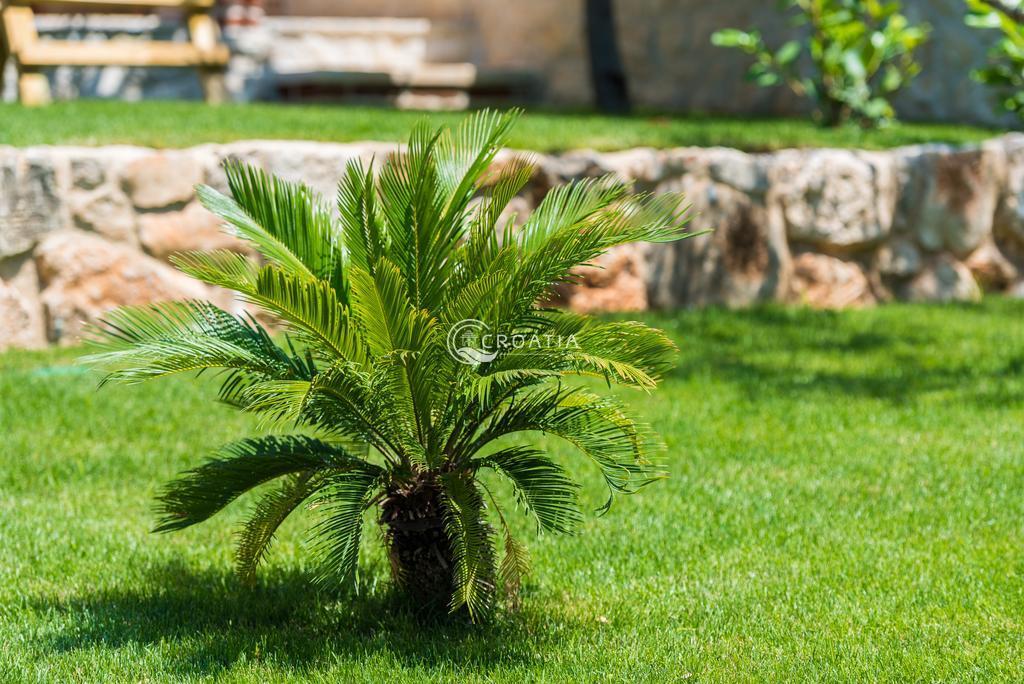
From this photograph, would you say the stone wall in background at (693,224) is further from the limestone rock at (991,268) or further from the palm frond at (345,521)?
the palm frond at (345,521)

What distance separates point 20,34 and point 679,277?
4.85 metres

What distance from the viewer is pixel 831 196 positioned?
791 centimetres

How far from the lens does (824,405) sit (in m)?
5.88

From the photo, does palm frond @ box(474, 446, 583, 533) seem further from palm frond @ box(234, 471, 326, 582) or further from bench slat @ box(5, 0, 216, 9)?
bench slat @ box(5, 0, 216, 9)

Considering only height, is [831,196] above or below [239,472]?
below

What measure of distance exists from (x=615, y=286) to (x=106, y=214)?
2983 mm

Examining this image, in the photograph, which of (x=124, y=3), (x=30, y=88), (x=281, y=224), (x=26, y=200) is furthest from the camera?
(x=124, y=3)

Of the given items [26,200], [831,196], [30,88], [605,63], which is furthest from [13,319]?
[605,63]

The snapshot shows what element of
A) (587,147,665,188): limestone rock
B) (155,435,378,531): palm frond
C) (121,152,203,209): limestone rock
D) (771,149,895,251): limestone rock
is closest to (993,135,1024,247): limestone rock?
(771,149,895,251): limestone rock

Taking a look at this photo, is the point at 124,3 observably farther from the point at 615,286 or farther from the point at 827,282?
the point at 827,282

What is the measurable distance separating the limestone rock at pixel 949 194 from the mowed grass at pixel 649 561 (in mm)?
2286

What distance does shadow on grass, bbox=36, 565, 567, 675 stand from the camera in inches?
131

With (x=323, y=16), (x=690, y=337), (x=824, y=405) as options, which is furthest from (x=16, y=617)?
(x=323, y=16)

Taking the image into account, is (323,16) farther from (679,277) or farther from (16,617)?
(16,617)
